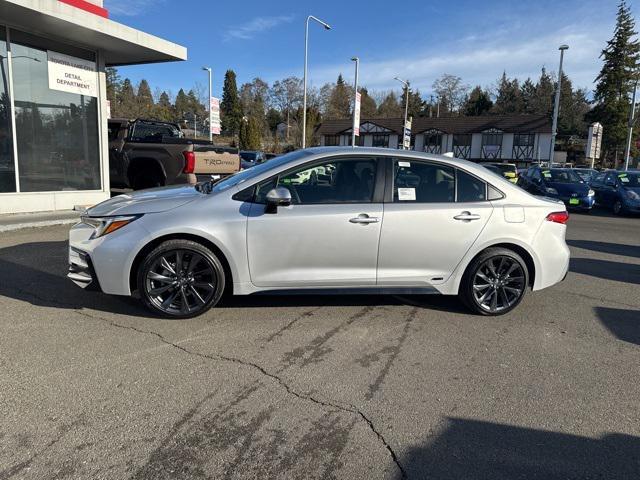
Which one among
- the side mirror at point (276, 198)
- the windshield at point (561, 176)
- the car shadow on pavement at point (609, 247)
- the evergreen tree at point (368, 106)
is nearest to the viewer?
the side mirror at point (276, 198)

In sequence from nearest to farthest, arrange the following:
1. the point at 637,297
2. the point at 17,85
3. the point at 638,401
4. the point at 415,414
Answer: the point at 415,414
the point at 638,401
the point at 637,297
the point at 17,85

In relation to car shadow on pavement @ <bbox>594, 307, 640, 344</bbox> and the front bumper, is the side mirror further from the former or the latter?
car shadow on pavement @ <bbox>594, 307, 640, 344</bbox>

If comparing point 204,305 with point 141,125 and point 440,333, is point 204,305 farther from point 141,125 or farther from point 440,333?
point 141,125

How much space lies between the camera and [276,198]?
442 cm

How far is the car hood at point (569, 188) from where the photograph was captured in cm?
1638

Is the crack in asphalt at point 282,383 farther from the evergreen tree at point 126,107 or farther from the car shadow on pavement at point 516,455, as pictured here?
the evergreen tree at point 126,107

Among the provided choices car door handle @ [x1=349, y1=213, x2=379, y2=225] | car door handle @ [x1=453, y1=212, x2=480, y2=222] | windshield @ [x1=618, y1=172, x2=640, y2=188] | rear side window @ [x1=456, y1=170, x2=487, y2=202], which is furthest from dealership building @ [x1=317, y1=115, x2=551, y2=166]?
car door handle @ [x1=349, y1=213, x2=379, y2=225]

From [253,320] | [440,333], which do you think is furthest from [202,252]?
[440,333]

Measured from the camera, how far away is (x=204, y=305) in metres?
4.65

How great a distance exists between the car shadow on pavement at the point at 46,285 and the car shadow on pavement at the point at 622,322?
15.4ft

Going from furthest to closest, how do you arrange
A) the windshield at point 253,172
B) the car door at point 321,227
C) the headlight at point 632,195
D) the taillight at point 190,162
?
the headlight at point 632,195 → the taillight at point 190,162 → the windshield at point 253,172 → the car door at point 321,227

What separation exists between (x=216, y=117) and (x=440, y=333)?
2125 cm

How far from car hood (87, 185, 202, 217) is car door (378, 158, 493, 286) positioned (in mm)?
1946

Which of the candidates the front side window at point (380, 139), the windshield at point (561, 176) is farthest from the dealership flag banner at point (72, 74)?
the front side window at point (380, 139)
